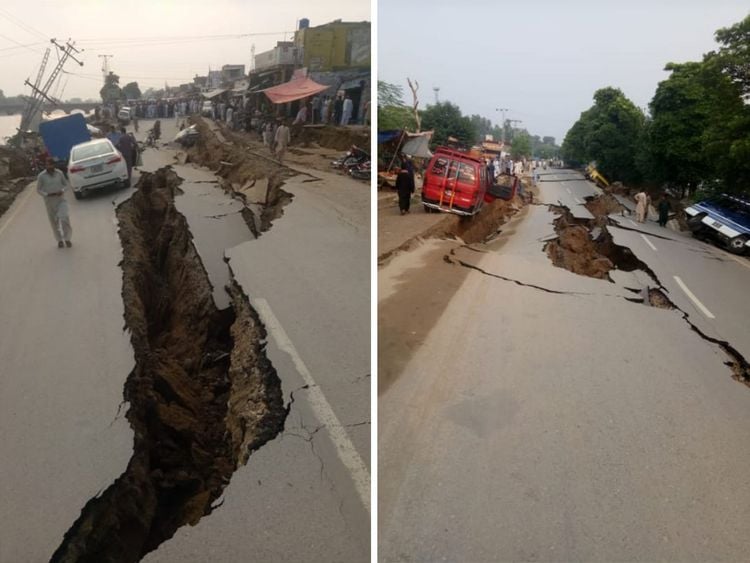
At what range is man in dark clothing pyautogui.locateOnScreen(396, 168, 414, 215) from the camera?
5.83 metres

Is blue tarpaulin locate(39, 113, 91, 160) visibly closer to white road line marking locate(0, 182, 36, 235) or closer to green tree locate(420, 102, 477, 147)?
white road line marking locate(0, 182, 36, 235)

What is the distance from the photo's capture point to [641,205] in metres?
5.53

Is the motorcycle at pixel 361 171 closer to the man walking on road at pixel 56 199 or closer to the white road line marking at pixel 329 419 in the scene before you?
the white road line marking at pixel 329 419

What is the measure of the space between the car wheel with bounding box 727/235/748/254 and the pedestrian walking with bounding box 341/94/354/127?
10.6 feet

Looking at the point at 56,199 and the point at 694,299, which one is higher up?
the point at 56,199

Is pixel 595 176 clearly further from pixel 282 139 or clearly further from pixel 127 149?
pixel 127 149

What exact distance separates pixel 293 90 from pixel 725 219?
3654 mm

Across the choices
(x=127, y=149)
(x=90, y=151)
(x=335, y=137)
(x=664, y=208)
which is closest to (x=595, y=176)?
(x=664, y=208)

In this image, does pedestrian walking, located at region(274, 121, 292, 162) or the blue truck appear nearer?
the blue truck

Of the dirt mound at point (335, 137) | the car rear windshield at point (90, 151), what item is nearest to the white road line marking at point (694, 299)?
the dirt mound at point (335, 137)

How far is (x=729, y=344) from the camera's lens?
3.70 metres

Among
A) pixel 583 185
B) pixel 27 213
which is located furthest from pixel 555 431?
pixel 583 185

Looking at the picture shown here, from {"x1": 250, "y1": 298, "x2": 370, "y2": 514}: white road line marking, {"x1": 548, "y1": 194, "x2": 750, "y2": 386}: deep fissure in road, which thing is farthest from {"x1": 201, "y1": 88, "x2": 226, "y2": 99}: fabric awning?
{"x1": 548, "y1": 194, "x2": 750, "y2": 386}: deep fissure in road

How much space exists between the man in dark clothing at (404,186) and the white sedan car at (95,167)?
3437mm
